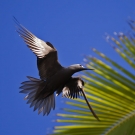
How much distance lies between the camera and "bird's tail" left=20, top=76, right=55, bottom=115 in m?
2.04

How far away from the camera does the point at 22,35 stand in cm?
199

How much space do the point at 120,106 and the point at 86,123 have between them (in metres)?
0.19

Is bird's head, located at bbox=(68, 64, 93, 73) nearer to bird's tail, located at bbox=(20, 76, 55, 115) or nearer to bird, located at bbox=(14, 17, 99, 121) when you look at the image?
bird, located at bbox=(14, 17, 99, 121)

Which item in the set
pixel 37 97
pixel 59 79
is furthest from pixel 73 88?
pixel 37 97

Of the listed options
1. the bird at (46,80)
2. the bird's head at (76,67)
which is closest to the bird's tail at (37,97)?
the bird at (46,80)

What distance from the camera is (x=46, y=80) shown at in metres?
2.10

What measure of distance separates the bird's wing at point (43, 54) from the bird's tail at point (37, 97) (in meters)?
0.09

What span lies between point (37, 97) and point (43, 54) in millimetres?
325

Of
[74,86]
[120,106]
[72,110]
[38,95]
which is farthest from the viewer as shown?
[38,95]

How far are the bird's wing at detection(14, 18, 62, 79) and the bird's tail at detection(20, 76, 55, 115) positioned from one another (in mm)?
94

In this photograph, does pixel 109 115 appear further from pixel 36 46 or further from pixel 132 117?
pixel 36 46

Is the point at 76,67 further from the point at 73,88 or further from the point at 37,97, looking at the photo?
the point at 37,97

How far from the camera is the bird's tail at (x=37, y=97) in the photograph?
2045 mm

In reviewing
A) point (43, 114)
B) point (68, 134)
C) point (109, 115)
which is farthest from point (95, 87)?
point (43, 114)
